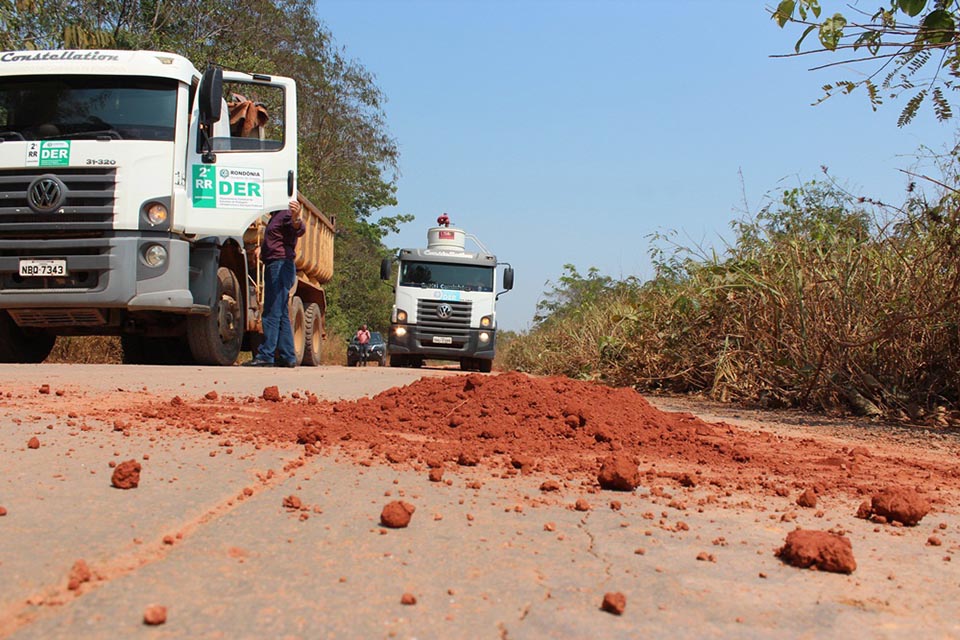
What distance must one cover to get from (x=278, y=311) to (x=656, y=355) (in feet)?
14.8

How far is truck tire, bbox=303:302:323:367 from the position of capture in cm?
1322

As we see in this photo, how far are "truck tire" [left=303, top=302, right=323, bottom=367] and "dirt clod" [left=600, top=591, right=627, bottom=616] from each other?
38.3 ft

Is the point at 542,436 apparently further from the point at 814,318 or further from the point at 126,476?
the point at 814,318

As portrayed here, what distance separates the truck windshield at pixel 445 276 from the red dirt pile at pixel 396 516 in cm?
1571

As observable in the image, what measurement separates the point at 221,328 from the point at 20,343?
2.29m

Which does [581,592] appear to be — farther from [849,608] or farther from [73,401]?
[73,401]

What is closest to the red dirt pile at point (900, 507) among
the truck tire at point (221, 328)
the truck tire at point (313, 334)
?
the truck tire at point (221, 328)

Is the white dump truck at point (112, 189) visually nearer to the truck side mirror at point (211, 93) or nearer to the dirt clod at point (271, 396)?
the truck side mirror at point (211, 93)

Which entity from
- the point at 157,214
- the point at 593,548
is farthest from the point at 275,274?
the point at 593,548

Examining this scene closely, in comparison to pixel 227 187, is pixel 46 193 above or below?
below


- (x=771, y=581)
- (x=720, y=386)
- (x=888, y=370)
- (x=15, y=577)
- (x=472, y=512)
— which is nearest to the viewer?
(x=15, y=577)

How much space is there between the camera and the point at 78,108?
8.41 metres

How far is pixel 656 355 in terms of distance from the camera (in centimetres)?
999

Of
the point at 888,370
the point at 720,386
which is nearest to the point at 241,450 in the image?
the point at 888,370
